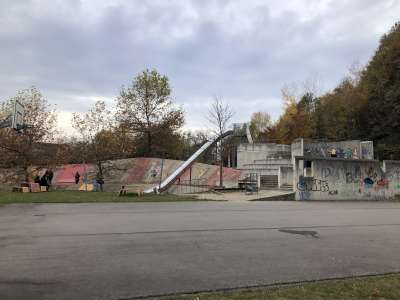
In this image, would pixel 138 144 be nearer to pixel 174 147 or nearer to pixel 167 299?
pixel 174 147

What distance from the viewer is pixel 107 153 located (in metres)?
42.7

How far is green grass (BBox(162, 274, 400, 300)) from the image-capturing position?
5.08 meters

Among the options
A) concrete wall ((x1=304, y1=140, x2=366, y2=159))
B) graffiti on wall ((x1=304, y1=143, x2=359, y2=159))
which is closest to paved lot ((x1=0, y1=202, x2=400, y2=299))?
graffiti on wall ((x1=304, y1=143, x2=359, y2=159))

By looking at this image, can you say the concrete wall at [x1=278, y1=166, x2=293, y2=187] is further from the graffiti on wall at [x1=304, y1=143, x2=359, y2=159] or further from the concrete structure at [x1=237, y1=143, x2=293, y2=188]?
the concrete structure at [x1=237, y1=143, x2=293, y2=188]

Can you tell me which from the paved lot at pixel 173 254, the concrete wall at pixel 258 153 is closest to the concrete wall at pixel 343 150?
the concrete wall at pixel 258 153

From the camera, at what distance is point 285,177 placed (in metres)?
34.8

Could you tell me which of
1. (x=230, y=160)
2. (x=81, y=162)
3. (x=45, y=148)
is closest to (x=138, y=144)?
(x=81, y=162)

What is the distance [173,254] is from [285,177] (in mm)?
28061

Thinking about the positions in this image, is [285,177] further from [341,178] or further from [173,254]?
[173,254]

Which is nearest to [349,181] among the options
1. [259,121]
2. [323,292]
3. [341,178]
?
[341,178]

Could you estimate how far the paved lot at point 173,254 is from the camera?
5898 mm

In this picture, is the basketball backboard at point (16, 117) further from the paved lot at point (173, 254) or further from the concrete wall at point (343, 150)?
the concrete wall at point (343, 150)

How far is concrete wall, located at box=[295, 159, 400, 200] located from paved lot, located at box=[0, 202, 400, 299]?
1304 centimetres

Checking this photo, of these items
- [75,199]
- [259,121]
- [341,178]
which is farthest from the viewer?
[259,121]
